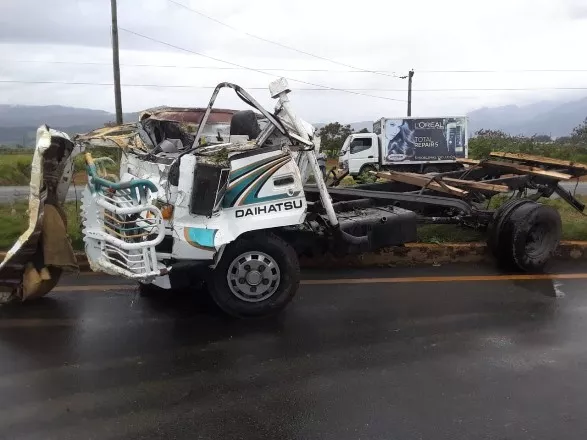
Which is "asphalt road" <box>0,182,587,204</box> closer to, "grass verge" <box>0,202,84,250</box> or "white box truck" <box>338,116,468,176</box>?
"grass verge" <box>0,202,84,250</box>

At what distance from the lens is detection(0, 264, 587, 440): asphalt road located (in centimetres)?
328

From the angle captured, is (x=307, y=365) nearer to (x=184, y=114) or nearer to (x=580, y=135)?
(x=184, y=114)

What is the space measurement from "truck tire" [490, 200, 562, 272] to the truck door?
18.6 metres

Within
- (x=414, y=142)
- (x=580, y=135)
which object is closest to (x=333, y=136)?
(x=414, y=142)

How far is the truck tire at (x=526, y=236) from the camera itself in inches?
251

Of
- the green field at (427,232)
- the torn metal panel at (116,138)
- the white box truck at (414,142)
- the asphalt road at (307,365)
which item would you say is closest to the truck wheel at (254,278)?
the asphalt road at (307,365)

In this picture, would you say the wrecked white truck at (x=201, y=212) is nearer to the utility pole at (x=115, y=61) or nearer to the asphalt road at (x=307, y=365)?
the asphalt road at (x=307, y=365)

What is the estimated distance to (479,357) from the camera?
418 cm

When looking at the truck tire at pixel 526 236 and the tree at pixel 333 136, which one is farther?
the tree at pixel 333 136

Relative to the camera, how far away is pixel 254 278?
489cm

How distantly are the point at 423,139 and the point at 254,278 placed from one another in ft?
73.3

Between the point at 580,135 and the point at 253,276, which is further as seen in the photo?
the point at 580,135

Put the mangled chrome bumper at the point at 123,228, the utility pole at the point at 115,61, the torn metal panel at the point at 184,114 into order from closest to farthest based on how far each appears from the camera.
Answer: the mangled chrome bumper at the point at 123,228, the torn metal panel at the point at 184,114, the utility pole at the point at 115,61

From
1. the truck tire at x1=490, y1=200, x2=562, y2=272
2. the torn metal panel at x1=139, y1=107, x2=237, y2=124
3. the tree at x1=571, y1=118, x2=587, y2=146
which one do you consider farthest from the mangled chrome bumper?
the tree at x1=571, y1=118, x2=587, y2=146
